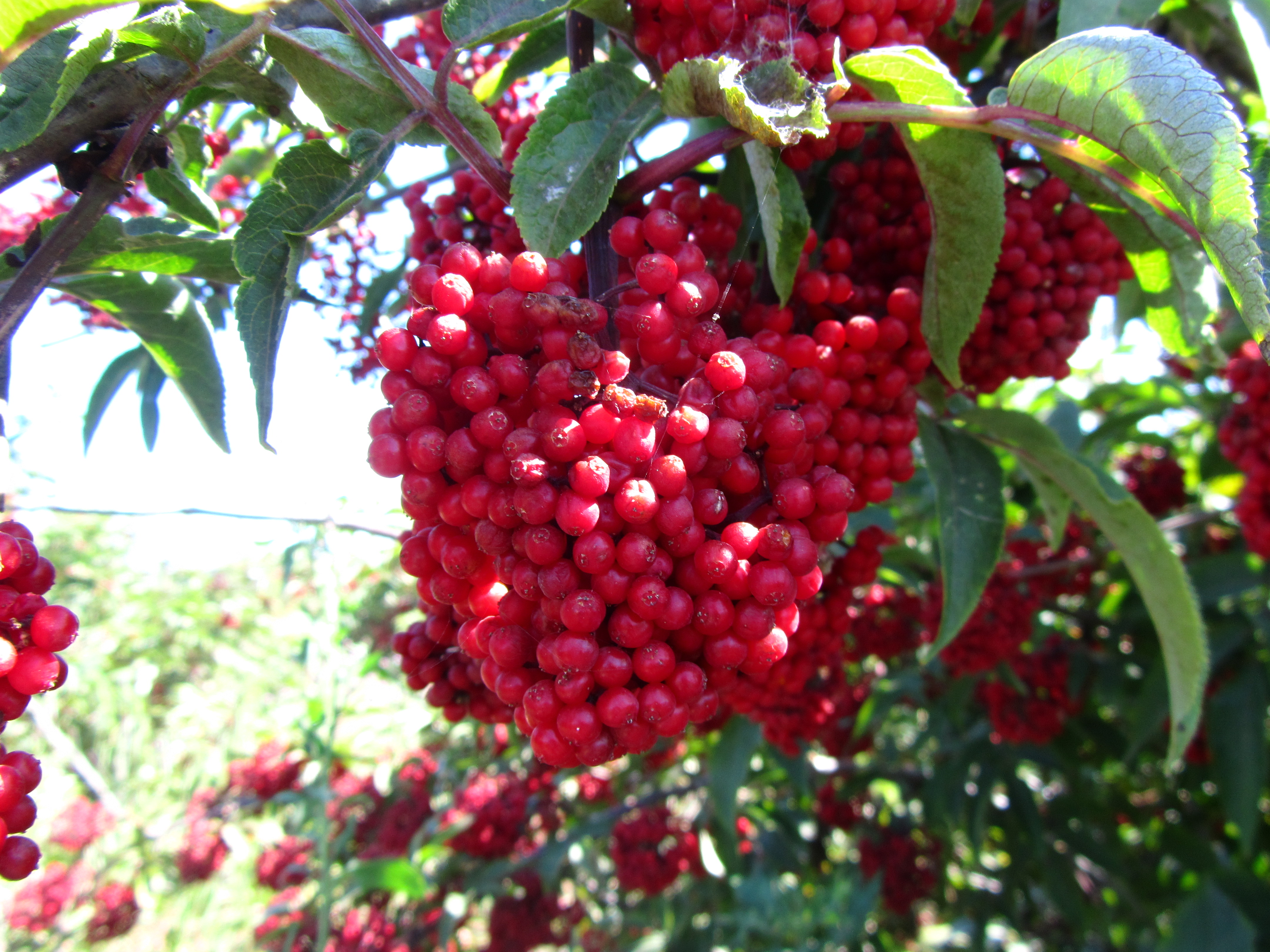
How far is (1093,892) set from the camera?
4145 mm

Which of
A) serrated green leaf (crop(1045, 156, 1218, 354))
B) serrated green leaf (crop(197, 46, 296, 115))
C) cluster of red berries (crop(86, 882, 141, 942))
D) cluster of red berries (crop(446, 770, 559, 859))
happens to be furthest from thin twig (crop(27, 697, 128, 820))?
serrated green leaf (crop(1045, 156, 1218, 354))

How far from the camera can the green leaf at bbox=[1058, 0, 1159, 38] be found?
1195 millimetres

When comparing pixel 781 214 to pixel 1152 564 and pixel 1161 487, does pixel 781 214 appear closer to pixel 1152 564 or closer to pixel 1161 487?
pixel 1152 564

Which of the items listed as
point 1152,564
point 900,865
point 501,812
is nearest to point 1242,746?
point 900,865

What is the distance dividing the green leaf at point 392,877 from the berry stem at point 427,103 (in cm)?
212

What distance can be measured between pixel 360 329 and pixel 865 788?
3.29m

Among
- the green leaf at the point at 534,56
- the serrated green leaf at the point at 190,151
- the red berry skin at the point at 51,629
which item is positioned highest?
the green leaf at the point at 534,56

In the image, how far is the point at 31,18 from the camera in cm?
66

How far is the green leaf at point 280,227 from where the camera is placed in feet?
2.86

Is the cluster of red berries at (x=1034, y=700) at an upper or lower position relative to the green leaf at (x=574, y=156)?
lower

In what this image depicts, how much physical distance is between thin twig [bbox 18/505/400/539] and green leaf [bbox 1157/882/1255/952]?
10.7 ft

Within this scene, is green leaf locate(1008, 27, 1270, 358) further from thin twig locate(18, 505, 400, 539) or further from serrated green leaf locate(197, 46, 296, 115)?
thin twig locate(18, 505, 400, 539)

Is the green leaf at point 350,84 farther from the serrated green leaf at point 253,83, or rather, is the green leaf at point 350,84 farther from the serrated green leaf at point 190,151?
the serrated green leaf at point 190,151

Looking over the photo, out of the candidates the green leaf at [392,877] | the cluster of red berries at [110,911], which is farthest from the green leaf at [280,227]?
the cluster of red berries at [110,911]
